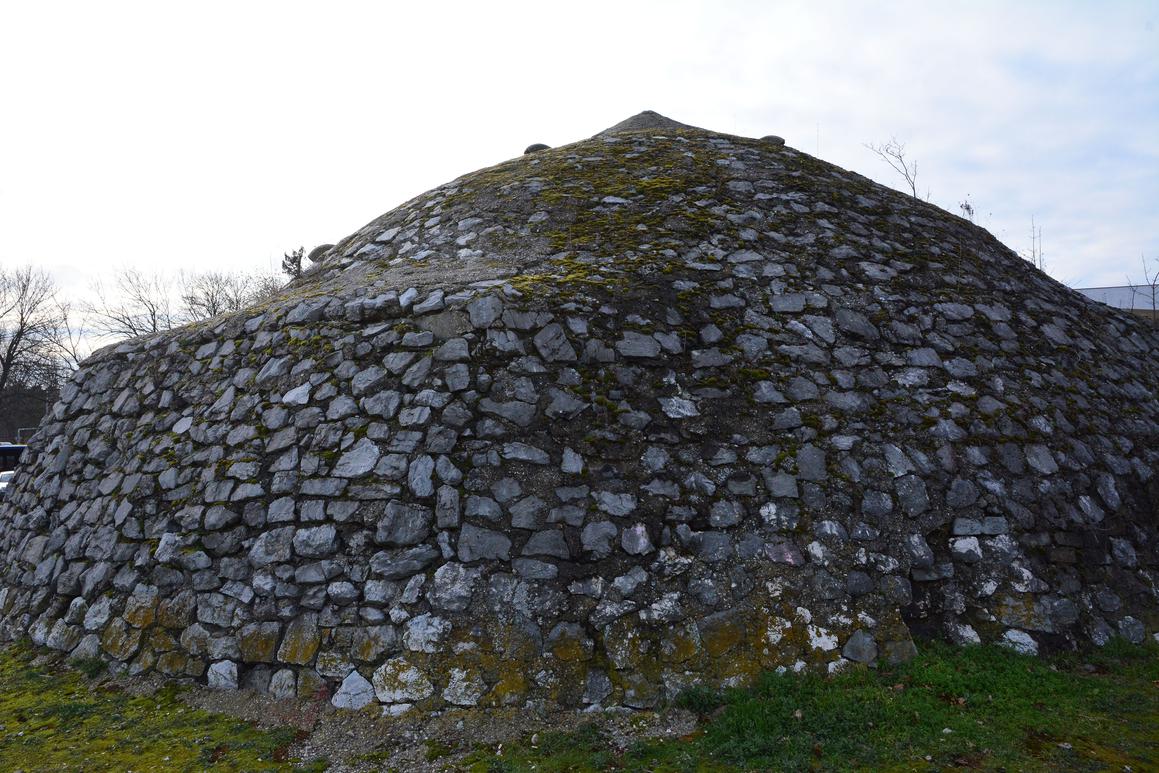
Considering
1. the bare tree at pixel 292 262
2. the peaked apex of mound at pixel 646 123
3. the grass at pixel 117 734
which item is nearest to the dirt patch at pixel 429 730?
the grass at pixel 117 734

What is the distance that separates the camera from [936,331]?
692cm

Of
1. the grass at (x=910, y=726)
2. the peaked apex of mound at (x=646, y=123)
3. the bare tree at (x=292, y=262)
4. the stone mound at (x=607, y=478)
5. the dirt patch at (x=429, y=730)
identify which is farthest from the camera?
the bare tree at (x=292, y=262)

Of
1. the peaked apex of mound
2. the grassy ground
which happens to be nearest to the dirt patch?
the grassy ground

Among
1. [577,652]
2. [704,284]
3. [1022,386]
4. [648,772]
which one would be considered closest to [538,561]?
[577,652]

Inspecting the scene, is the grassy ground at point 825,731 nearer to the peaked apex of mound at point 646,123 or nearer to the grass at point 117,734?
the grass at point 117,734

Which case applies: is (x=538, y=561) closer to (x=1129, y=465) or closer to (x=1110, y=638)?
(x=1110, y=638)

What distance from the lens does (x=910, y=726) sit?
167 inches

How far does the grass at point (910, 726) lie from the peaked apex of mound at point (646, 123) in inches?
355

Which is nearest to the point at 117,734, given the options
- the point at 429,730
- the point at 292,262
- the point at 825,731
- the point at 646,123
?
the point at 429,730

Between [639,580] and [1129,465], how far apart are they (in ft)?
16.2

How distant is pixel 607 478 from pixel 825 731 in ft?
7.32

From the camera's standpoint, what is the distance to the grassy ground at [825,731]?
4.04 metres

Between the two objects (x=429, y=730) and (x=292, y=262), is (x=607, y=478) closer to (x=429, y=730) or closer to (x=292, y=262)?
(x=429, y=730)

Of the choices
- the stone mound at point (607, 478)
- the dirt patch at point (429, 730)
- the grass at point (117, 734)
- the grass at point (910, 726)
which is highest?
the stone mound at point (607, 478)
